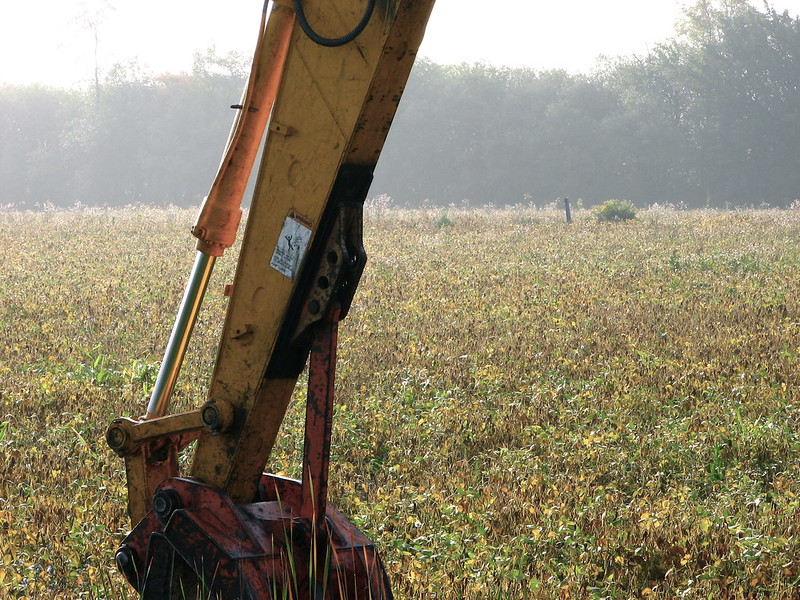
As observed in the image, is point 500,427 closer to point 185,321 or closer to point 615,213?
point 185,321

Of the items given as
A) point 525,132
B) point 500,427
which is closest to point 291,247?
point 500,427

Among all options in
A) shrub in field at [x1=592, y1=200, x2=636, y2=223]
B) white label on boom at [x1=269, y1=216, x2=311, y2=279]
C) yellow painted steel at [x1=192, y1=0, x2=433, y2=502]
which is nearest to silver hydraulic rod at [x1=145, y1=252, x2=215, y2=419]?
yellow painted steel at [x1=192, y1=0, x2=433, y2=502]

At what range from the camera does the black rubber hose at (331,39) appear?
2.49 m


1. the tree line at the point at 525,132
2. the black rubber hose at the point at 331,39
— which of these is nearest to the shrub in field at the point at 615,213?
the black rubber hose at the point at 331,39

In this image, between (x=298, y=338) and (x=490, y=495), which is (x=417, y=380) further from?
(x=298, y=338)

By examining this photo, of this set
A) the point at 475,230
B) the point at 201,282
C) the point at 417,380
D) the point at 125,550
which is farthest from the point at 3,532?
the point at 475,230

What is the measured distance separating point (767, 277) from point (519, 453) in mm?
10189

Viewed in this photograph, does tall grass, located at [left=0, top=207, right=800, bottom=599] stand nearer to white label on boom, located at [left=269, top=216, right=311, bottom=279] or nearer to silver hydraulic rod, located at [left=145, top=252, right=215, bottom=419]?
silver hydraulic rod, located at [left=145, top=252, right=215, bottom=419]

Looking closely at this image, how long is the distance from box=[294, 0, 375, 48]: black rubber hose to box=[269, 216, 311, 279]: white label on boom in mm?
560

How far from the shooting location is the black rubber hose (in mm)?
2492

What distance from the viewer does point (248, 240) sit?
2949mm

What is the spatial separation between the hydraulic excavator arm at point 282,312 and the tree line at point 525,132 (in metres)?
61.5

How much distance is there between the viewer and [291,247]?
9.28ft

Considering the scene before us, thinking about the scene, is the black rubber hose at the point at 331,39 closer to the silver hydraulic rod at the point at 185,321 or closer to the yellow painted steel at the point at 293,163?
the yellow painted steel at the point at 293,163
